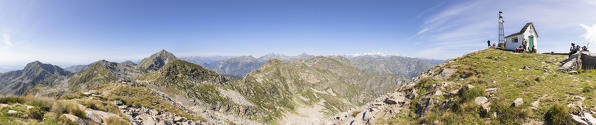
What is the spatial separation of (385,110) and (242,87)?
6561 inches

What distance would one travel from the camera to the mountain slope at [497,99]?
10.9m

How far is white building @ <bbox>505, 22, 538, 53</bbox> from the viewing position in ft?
112

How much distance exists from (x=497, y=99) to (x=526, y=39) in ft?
112

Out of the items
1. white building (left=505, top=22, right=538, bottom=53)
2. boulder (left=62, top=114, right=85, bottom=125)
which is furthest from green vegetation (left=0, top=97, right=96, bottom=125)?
white building (left=505, top=22, right=538, bottom=53)

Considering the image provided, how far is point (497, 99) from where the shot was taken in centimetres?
1352

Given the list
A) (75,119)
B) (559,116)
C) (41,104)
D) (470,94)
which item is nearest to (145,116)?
(41,104)

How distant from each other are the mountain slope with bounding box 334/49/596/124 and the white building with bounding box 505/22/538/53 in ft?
44.7

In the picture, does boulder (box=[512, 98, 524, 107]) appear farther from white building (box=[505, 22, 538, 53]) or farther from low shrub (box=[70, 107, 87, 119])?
white building (box=[505, 22, 538, 53])

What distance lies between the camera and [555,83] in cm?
1489

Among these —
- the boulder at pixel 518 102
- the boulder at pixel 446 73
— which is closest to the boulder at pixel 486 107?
the boulder at pixel 518 102

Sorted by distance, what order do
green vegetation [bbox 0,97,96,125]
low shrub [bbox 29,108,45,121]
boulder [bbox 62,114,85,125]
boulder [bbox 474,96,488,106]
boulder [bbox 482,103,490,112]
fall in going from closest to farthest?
1. green vegetation [bbox 0,97,96,125]
2. low shrub [bbox 29,108,45,121]
3. boulder [bbox 62,114,85,125]
4. boulder [bbox 482,103,490,112]
5. boulder [bbox 474,96,488,106]

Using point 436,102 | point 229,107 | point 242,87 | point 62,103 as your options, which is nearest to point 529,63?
point 436,102

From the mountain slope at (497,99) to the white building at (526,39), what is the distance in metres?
13.6

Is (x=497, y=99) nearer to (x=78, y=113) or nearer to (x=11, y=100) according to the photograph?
(x=78, y=113)
